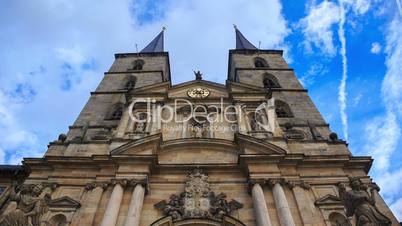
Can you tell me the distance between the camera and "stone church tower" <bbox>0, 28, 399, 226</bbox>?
1291 cm

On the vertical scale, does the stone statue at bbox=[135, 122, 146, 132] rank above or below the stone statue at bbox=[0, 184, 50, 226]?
above

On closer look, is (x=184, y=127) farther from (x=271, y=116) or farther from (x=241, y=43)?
(x=241, y=43)

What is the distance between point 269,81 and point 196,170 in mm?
12154

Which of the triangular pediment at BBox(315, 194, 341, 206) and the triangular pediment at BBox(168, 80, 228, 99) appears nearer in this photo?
the triangular pediment at BBox(315, 194, 341, 206)

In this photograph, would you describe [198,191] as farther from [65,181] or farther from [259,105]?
[259,105]

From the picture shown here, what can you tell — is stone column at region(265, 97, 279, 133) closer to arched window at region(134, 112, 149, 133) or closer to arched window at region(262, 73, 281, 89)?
arched window at region(262, 73, 281, 89)

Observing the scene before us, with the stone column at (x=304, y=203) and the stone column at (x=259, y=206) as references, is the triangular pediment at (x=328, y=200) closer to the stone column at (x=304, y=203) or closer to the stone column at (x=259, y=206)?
the stone column at (x=304, y=203)

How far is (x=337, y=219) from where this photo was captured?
13.3m

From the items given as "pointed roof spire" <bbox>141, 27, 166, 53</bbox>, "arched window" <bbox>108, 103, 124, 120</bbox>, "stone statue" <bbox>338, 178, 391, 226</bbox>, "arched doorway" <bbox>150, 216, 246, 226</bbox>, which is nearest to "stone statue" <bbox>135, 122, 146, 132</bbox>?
"arched window" <bbox>108, 103, 124, 120</bbox>

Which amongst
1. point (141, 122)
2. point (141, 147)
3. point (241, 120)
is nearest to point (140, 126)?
point (141, 122)

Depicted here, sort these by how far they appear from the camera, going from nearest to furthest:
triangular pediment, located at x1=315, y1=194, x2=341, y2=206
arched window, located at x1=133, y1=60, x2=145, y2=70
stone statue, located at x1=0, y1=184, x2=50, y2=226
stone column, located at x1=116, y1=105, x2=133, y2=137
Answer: stone statue, located at x1=0, y1=184, x2=50, y2=226 → triangular pediment, located at x1=315, y1=194, x2=341, y2=206 → stone column, located at x1=116, y1=105, x2=133, y2=137 → arched window, located at x1=133, y1=60, x2=145, y2=70

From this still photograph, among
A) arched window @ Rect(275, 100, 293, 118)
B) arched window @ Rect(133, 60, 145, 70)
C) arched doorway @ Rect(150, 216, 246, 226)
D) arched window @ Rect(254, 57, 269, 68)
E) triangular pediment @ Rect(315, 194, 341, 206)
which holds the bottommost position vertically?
arched doorway @ Rect(150, 216, 246, 226)

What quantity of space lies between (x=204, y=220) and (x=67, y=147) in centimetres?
775

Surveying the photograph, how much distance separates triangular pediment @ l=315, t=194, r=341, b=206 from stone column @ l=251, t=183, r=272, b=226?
2121mm
